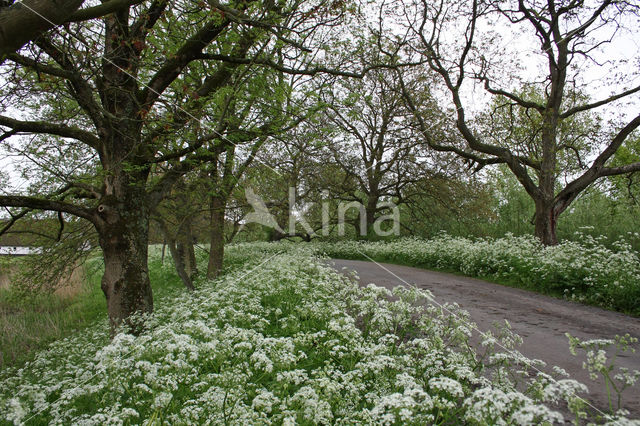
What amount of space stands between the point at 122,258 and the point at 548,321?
292 inches

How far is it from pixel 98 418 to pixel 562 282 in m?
9.35

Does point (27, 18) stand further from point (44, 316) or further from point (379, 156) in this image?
point (379, 156)

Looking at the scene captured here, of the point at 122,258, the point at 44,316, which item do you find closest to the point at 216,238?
the point at 122,258

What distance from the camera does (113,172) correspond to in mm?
6043

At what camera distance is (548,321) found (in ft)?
20.7

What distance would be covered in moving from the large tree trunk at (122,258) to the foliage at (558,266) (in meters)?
8.87

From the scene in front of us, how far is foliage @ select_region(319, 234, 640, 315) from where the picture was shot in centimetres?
746

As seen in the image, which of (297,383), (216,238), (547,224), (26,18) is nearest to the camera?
(26,18)

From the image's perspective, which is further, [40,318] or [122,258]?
[40,318]

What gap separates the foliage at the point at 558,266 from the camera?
7465 mm

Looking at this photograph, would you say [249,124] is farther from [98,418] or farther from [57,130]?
[98,418]

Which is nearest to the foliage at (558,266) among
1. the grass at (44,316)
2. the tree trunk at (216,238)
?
the tree trunk at (216,238)

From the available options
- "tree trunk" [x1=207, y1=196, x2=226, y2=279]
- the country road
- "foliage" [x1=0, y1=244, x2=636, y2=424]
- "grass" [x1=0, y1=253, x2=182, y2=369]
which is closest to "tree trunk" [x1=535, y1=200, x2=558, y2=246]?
the country road

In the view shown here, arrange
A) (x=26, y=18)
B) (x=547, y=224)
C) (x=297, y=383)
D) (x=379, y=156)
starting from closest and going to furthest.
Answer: (x=26, y=18), (x=297, y=383), (x=547, y=224), (x=379, y=156)
